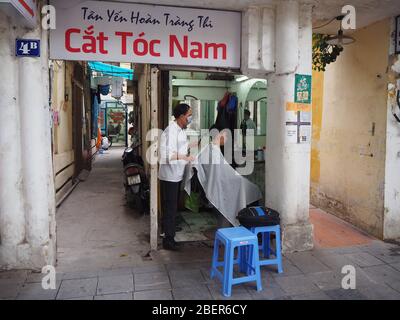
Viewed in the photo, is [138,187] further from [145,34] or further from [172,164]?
[145,34]

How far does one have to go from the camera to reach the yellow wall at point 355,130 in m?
4.53

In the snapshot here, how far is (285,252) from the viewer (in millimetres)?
4055

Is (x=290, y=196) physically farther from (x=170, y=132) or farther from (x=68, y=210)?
(x=68, y=210)

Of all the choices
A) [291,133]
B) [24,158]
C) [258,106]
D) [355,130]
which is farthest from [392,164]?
[24,158]

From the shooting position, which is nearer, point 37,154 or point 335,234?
point 37,154

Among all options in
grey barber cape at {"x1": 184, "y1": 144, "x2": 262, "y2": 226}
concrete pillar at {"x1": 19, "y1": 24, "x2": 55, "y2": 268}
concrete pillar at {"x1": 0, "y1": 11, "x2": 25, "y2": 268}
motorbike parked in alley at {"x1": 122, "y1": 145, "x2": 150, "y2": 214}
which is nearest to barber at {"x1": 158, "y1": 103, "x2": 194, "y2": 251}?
grey barber cape at {"x1": 184, "y1": 144, "x2": 262, "y2": 226}

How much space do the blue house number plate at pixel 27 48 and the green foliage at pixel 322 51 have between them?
3.60 meters

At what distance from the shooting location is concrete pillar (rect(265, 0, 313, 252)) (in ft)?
12.7

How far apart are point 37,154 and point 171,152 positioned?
1.38m

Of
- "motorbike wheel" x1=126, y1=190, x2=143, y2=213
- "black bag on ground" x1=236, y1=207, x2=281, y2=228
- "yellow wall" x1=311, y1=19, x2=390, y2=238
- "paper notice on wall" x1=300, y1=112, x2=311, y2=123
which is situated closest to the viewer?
"black bag on ground" x1=236, y1=207, x2=281, y2=228

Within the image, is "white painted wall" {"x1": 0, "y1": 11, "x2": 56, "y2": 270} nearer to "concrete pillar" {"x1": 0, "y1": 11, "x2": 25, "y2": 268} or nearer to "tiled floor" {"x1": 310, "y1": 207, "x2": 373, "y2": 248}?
"concrete pillar" {"x1": 0, "y1": 11, "x2": 25, "y2": 268}

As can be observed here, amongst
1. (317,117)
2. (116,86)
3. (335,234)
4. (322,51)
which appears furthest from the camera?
(116,86)

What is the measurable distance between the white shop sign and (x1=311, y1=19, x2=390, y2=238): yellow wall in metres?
1.89

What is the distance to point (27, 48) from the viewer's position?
331 cm
